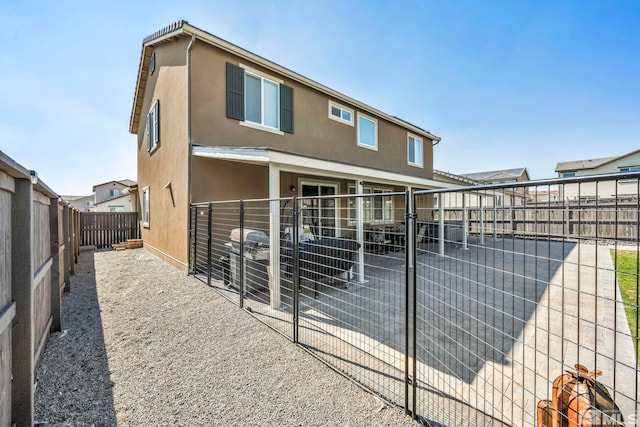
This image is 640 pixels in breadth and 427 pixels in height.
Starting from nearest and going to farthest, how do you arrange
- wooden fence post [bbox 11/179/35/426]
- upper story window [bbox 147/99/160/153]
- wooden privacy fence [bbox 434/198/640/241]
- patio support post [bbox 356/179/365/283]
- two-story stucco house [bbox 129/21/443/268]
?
wooden privacy fence [bbox 434/198/640/241] → wooden fence post [bbox 11/179/35/426] → patio support post [bbox 356/179/365/283] → two-story stucco house [bbox 129/21/443/268] → upper story window [bbox 147/99/160/153]

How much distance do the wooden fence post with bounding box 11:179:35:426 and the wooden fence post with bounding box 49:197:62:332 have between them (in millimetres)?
2240

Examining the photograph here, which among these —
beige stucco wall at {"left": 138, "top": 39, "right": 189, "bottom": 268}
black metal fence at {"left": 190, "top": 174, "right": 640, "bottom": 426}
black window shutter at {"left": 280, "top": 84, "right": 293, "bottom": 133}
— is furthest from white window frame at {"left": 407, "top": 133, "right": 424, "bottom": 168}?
beige stucco wall at {"left": 138, "top": 39, "right": 189, "bottom": 268}

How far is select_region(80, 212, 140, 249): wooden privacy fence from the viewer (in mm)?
12180

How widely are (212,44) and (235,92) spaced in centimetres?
119

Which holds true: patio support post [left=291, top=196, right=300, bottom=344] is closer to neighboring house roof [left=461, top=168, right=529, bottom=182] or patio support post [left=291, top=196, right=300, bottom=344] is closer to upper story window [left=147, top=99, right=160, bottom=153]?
upper story window [left=147, top=99, right=160, bottom=153]

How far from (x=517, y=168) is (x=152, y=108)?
38.6 metres

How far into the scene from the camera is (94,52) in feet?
28.6

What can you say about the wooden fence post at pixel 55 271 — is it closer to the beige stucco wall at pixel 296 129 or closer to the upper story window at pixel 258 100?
the beige stucco wall at pixel 296 129

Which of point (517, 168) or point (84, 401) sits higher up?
point (517, 168)

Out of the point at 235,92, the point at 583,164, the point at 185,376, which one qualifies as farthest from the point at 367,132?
the point at 583,164

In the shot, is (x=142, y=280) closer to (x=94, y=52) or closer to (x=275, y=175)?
(x=275, y=175)

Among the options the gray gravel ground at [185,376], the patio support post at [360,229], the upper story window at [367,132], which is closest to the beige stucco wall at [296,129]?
the upper story window at [367,132]

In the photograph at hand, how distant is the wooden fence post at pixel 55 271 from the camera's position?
3.78 metres

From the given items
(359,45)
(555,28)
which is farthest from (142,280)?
(555,28)
